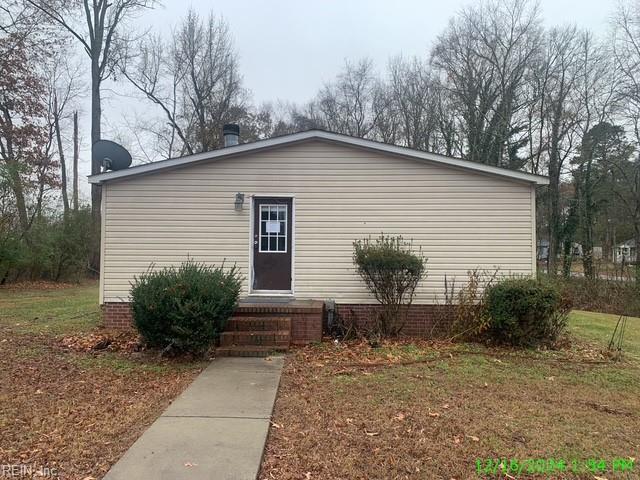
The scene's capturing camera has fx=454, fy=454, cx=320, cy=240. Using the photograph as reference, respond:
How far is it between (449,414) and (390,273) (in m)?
3.39

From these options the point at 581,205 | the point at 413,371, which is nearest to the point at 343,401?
the point at 413,371

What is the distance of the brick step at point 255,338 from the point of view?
6.51 metres

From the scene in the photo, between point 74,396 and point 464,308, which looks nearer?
point 74,396

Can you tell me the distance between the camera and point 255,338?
6.57 metres

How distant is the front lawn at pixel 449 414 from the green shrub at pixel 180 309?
Result: 1233mm

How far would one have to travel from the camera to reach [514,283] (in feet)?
Result: 22.5

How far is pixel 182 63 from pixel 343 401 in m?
27.1

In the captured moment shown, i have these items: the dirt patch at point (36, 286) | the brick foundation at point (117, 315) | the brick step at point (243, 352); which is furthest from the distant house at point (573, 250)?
the dirt patch at point (36, 286)

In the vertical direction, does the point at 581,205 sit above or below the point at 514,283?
above

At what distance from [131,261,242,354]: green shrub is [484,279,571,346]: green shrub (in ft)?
13.3

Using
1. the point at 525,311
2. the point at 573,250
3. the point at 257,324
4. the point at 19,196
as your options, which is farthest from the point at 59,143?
the point at 573,250

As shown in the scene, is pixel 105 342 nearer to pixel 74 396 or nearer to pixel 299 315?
pixel 74 396

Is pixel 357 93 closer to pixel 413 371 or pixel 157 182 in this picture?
pixel 157 182

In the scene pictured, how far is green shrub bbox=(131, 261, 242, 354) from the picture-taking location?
581 cm
